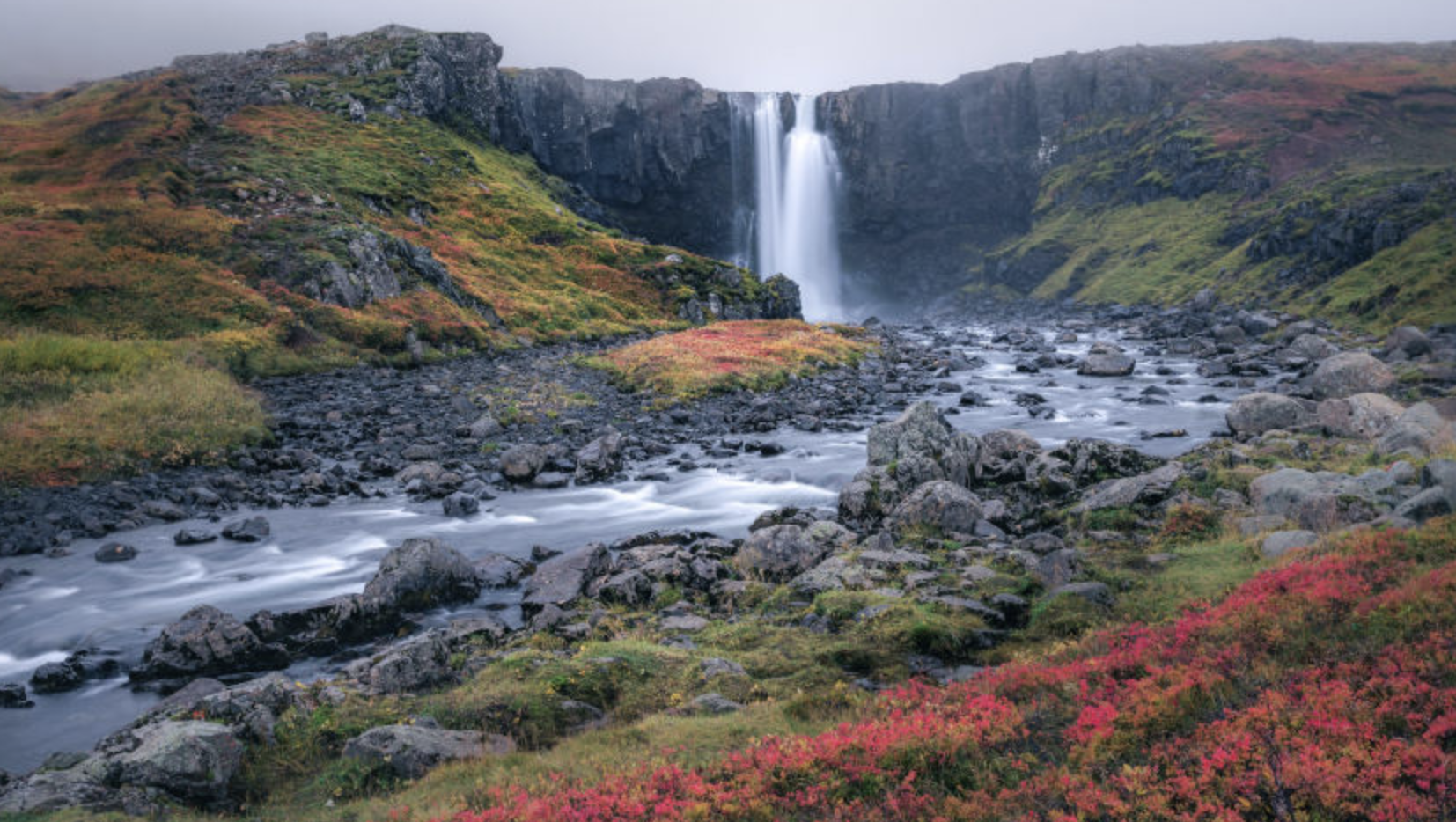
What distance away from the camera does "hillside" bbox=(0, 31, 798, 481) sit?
31625mm

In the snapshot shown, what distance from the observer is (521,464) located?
29484mm

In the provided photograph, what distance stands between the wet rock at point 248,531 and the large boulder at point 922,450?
1971cm

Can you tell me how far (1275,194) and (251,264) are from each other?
113 metres

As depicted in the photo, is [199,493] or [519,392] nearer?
[199,493]

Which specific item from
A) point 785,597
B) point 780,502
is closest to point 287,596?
point 785,597

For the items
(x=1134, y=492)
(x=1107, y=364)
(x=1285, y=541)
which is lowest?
(x=1107, y=364)

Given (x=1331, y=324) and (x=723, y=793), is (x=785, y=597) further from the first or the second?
(x=1331, y=324)

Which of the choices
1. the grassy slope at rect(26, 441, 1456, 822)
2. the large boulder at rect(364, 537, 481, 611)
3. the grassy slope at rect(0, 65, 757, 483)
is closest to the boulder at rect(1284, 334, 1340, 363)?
the grassy slope at rect(26, 441, 1456, 822)

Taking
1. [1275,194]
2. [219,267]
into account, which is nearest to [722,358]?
[219,267]

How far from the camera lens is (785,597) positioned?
1656 cm

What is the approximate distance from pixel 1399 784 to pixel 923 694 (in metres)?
5.46

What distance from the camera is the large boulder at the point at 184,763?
9641 mm

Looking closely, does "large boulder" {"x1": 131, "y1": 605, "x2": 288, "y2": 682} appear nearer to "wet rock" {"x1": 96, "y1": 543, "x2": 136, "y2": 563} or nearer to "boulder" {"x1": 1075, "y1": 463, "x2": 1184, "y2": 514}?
"wet rock" {"x1": 96, "y1": 543, "x2": 136, "y2": 563}

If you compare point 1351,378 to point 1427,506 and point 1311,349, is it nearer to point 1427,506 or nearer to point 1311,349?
point 1311,349
